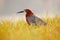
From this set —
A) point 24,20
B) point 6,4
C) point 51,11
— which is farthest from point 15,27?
point 51,11

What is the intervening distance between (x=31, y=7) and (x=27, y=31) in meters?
0.21

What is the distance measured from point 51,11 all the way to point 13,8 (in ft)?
1.09

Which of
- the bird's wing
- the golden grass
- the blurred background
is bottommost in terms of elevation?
the golden grass

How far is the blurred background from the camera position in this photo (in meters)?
1.88

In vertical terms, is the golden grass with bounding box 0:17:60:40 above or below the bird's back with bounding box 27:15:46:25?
below

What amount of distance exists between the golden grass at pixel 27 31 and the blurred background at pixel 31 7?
0.06m

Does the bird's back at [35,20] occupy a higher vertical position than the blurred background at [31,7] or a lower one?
lower

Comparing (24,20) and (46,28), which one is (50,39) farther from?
(24,20)

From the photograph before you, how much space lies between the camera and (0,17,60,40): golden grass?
183cm

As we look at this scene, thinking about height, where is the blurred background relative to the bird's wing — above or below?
above

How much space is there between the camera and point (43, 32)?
6.05 feet

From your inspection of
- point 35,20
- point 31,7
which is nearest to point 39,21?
point 35,20

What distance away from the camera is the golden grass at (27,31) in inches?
72.2

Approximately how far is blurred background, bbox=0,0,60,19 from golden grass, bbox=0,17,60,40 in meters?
0.06
